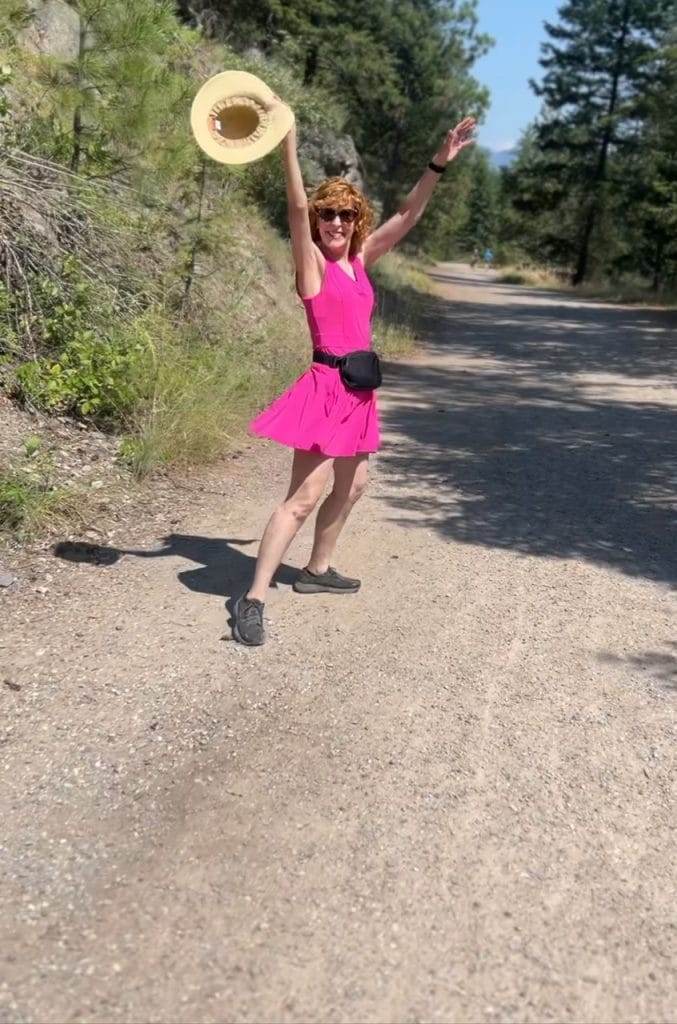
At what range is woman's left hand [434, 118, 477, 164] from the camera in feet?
14.1

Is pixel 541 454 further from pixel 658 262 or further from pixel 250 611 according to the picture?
pixel 658 262

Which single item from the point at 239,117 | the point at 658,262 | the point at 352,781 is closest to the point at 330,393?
the point at 239,117

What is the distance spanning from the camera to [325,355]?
13.6ft

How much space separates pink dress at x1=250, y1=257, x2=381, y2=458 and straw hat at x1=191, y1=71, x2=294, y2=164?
1.84 feet

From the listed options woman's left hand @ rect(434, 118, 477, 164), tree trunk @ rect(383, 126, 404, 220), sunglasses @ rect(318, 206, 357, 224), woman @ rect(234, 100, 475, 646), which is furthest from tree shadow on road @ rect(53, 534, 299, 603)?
tree trunk @ rect(383, 126, 404, 220)

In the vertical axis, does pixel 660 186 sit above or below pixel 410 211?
above

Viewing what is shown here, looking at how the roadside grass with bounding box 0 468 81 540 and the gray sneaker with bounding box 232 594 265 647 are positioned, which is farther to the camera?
the roadside grass with bounding box 0 468 81 540

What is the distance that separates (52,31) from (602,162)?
4002cm

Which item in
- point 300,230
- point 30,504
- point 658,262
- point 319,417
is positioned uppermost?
point 658,262

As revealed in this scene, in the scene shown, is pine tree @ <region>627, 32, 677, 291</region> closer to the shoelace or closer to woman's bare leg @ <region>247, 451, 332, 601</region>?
woman's bare leg @ <region>247, 451, 332, 601</region>

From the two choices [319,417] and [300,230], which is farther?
[319,417]

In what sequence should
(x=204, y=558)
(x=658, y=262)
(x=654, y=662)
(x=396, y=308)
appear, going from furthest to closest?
(x=658, y=262)
(x=396, y=308)
(x=204, y=558)
(x=654, y=662)

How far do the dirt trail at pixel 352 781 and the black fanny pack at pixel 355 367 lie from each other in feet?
3.35

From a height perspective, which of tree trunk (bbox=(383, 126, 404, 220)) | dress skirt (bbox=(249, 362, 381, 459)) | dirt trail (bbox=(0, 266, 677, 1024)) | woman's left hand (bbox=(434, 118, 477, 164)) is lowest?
dirt trail (bbox=(0, 266, 677, 1024))
